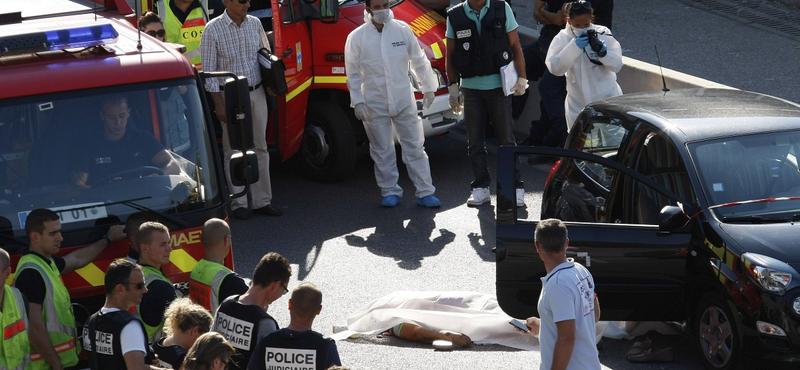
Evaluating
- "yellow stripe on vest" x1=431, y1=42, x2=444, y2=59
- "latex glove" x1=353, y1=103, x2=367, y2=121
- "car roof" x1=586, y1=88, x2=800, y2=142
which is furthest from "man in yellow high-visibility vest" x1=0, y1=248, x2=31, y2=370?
"yellow stripe on vest" x1=431, y1=42, x2=444, y2=59

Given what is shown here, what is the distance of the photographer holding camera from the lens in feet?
31.6

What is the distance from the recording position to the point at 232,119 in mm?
6570

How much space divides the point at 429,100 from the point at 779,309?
5.22 meters

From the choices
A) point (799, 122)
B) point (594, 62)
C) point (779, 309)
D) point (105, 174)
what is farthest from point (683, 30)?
point (105, 174)

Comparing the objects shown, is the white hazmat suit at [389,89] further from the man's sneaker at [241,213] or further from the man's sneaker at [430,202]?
the man's sneaker at [241,213]

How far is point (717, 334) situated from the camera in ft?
21.1

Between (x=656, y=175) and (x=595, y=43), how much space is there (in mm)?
2681

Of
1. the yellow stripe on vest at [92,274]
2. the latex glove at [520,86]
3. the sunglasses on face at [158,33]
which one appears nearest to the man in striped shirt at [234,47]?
the sunglasses on face at [158,33]

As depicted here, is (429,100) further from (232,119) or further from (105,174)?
(105,174)

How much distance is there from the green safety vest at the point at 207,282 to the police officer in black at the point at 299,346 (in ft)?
3.59

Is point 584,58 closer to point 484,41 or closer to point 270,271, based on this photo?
point 484,41

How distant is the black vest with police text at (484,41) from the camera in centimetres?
1030

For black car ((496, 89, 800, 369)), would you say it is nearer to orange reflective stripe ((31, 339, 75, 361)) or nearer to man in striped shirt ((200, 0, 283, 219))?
orange reflective stripe ((31, 339, 75, 361))

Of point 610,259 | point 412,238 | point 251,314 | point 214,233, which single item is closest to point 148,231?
point 214,233
